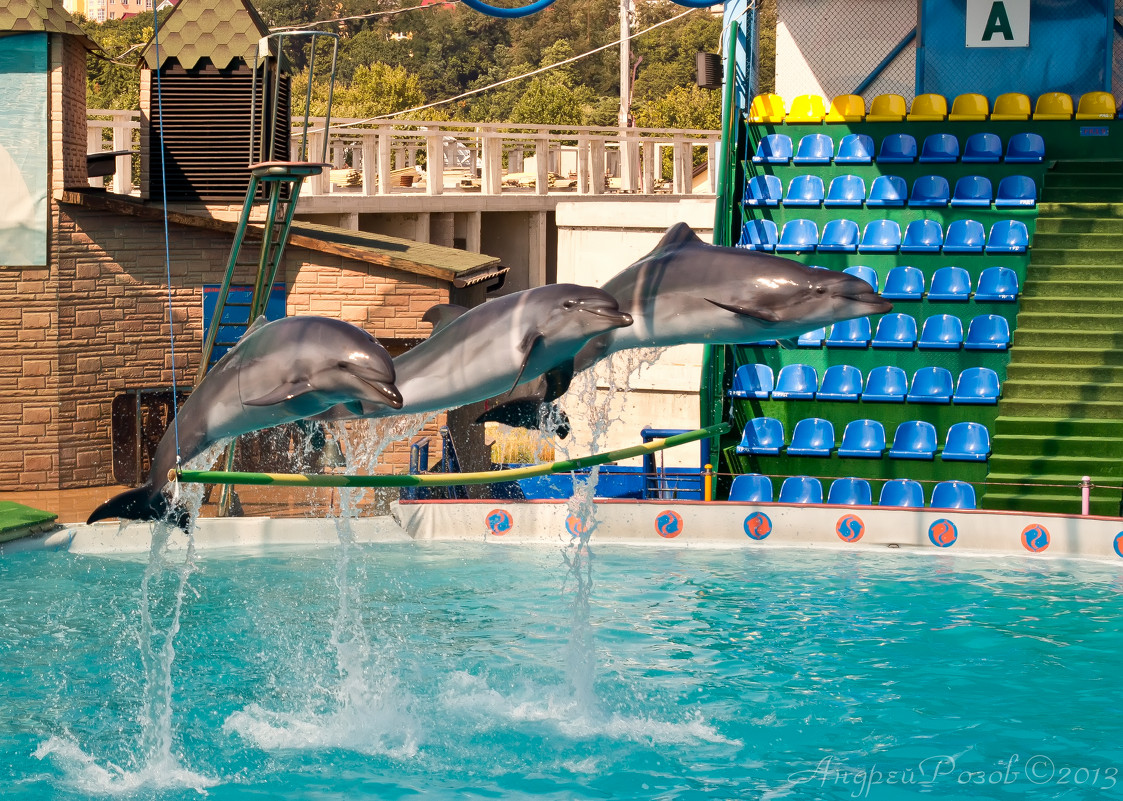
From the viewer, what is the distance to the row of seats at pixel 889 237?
16.9 meters

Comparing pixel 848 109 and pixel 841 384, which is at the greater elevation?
pixel 848 109

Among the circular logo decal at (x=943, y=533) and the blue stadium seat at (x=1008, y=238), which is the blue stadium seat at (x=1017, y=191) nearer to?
the blue stadium seat at (x=1008, y=238)

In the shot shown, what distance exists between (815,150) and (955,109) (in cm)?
211

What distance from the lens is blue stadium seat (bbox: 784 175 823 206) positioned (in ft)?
59.3

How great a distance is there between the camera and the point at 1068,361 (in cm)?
1581

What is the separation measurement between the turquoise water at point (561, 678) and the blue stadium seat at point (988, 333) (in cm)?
387

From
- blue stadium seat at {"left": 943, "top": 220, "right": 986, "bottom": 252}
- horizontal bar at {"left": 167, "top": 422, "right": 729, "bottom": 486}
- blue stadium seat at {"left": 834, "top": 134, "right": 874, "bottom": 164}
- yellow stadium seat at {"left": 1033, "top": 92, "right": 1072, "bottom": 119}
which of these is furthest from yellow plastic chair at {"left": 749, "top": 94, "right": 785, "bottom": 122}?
horizontal bar at {"left": 167, "top": 422, "right": 729, "bottom": 486}

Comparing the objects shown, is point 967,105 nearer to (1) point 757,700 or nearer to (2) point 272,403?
(1) point 757,700

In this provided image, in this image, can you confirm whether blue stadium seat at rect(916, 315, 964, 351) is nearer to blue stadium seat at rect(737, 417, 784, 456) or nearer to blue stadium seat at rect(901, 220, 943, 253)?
blue stadium seat at rect(901, 220, 943, 253)

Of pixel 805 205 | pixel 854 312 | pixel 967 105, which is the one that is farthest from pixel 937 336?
pixel 854 312

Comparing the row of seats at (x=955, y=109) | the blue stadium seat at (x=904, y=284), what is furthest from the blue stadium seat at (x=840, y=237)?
the row of seats at (x=955, y=109)

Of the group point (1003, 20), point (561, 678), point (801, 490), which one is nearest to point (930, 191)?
point (1003, 20)

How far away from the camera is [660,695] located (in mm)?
9336

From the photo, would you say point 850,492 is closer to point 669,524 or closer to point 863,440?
point 863,440
